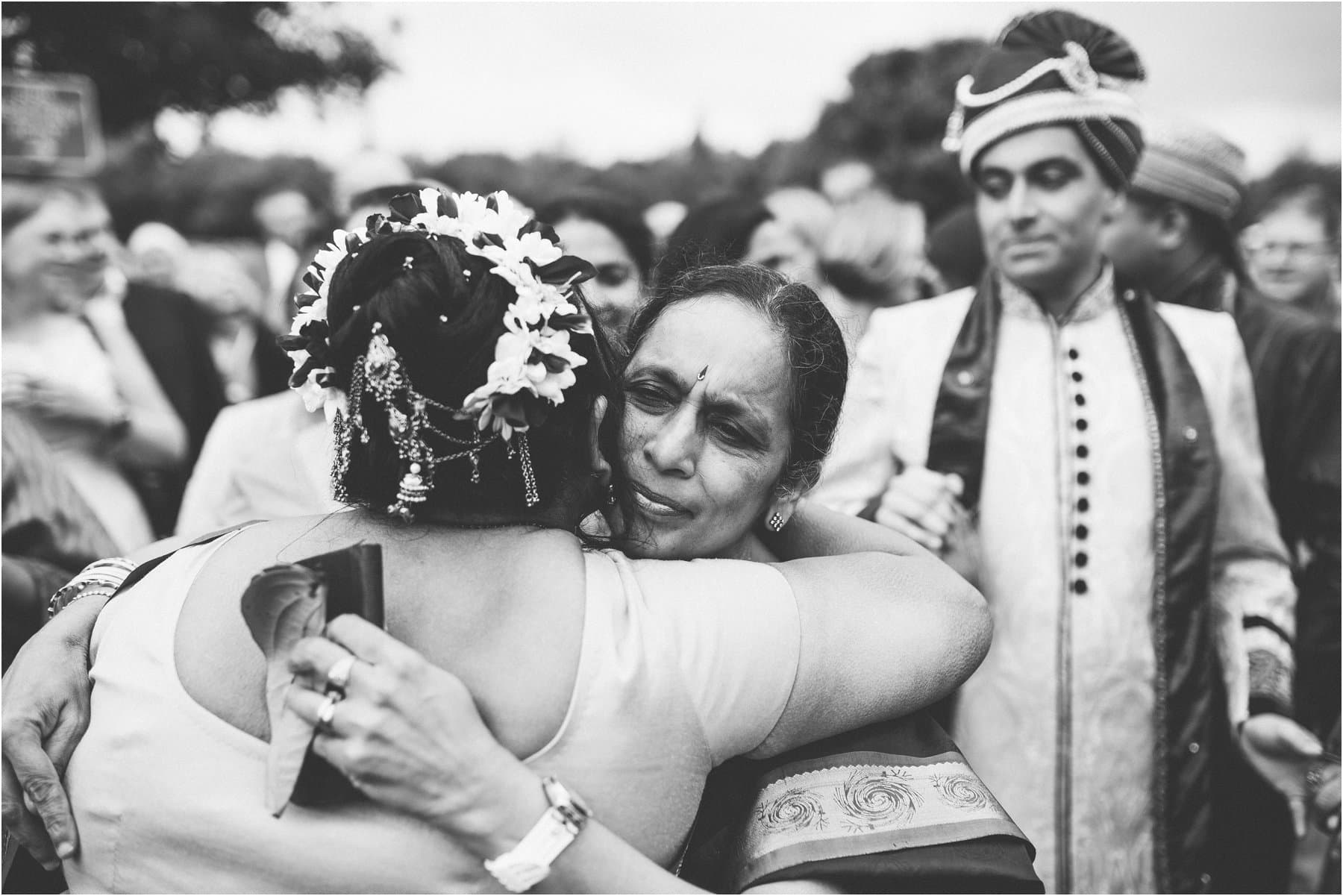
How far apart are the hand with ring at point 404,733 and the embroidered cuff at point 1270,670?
234 centimetres

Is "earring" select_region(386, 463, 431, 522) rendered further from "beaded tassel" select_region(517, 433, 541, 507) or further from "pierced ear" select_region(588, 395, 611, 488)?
"pierced ear" select_region(588, 395, 611, 488)

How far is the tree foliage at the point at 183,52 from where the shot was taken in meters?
13.0

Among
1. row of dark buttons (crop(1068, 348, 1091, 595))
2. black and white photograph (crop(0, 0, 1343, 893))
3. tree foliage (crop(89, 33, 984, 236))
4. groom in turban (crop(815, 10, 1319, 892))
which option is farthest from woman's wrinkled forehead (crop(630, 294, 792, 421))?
tree foliage (crop(89, 33, 984, 236))

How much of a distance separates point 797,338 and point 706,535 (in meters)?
0.39

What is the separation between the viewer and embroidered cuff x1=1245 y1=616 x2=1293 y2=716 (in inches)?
117

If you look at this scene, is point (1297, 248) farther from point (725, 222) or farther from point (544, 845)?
point (544, 845)

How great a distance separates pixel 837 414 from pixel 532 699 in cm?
90

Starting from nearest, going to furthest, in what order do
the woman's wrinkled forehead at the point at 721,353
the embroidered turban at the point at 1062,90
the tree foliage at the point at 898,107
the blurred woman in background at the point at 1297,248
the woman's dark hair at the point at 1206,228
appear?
the woman's wrinkled forehead at the point at 721,353 → the embroidered turban at the point at 1062,90 → the woman's dark hair at the point at 1206,228 → the blurred woman in background at the point at 1297,248 → the tree foliage at the point at 898,107

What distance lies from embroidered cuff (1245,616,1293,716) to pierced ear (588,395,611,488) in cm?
207

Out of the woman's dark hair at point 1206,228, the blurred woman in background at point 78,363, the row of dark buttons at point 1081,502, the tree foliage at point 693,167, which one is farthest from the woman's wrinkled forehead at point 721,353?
the tree foliage at point 693,167

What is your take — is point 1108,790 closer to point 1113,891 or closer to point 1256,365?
point 1113,891

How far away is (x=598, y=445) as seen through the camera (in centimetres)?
178

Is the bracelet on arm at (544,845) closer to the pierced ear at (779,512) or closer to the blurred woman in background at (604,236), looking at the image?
the pierced ear at (779,512)

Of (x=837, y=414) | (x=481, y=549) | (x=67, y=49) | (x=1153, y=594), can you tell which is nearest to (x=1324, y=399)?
(x=1153, y=594)
